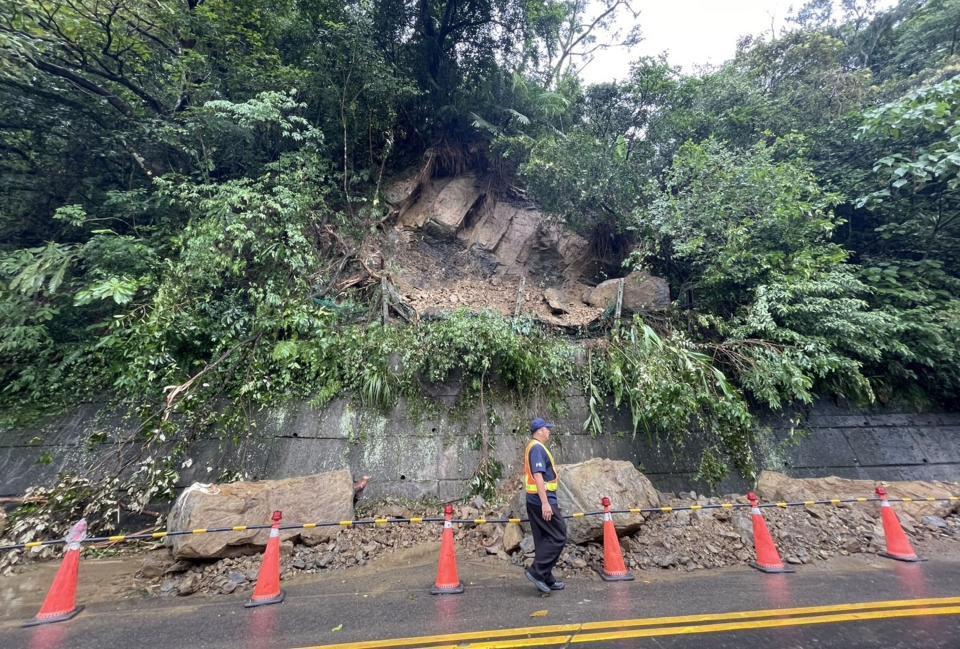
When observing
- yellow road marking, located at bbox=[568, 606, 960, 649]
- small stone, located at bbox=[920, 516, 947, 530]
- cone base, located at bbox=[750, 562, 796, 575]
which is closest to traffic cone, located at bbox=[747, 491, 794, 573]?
cone base, located at bbox=[750, 562, 796, 575]

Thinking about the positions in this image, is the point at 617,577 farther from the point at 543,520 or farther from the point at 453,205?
the point at 453,205

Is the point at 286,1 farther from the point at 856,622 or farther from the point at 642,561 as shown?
the point at 856,622

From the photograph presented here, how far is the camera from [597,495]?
5059 mm

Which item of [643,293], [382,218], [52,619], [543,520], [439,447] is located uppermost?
[382,218]

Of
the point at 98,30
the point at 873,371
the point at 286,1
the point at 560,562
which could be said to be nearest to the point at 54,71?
the point at 98,30

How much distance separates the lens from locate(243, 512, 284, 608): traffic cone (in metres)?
3.87

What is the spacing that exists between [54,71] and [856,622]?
13998 mm

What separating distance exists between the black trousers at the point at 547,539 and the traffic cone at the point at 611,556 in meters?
0.75

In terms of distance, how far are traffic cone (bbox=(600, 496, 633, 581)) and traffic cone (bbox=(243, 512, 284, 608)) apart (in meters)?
3.48

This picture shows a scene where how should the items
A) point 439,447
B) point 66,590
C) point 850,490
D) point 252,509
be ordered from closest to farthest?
point 66,590
point 252,509
point 850,490
point 439,447

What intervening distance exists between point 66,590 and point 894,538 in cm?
947

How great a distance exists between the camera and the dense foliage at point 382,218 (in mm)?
6441

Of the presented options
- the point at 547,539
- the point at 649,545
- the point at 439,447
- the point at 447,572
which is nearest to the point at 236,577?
the point at 447,572

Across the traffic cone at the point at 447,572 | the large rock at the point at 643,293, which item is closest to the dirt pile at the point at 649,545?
the traffic cone at the point at 447,572
